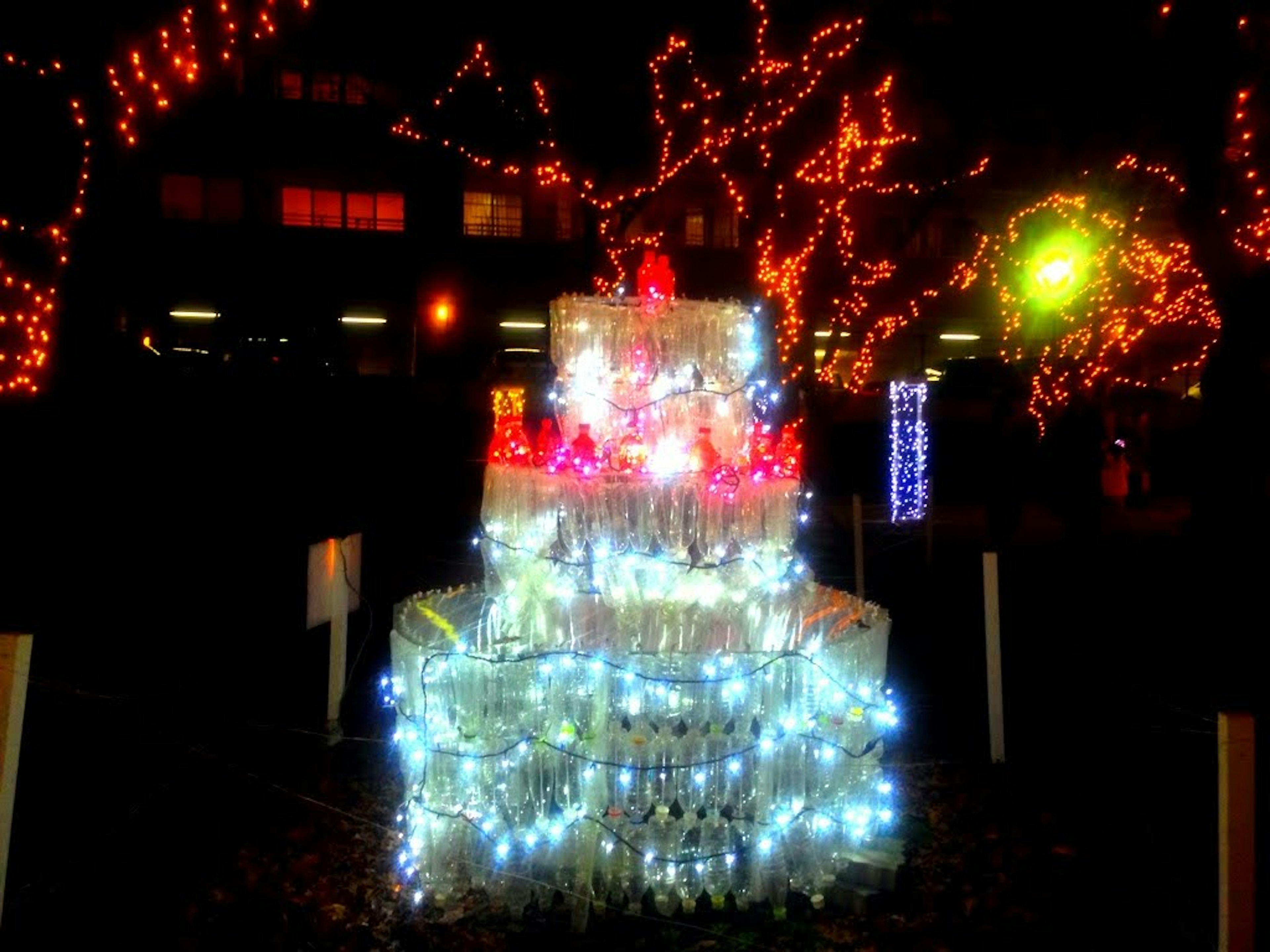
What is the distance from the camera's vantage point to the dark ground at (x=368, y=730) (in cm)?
424

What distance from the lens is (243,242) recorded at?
2500 centimetres

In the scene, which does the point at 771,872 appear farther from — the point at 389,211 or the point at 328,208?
the point at 328,208

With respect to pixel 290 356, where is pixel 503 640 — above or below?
below

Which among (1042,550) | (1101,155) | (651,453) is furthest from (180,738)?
(1101,155)

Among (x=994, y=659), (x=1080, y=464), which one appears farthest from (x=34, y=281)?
(x=1080, y=464)

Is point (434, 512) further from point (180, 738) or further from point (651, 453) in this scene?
point (651, 453)

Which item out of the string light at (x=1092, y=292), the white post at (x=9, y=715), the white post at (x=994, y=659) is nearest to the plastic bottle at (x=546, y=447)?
the white post at (x=9, y=715)

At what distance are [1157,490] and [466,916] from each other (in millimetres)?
17404

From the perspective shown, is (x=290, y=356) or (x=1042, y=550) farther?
(x=290, y=356)

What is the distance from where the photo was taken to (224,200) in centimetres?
2559

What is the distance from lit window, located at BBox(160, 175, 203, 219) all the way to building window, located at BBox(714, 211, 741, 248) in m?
13.6

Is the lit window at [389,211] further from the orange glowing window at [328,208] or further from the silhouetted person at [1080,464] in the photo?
the silhouetted person at [1080,464]

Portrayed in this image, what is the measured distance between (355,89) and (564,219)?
20.3ft

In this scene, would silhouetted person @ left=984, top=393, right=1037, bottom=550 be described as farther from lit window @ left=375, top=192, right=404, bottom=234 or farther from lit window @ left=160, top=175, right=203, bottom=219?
lit window @ left=160, top=175, right=203, bottom=219
